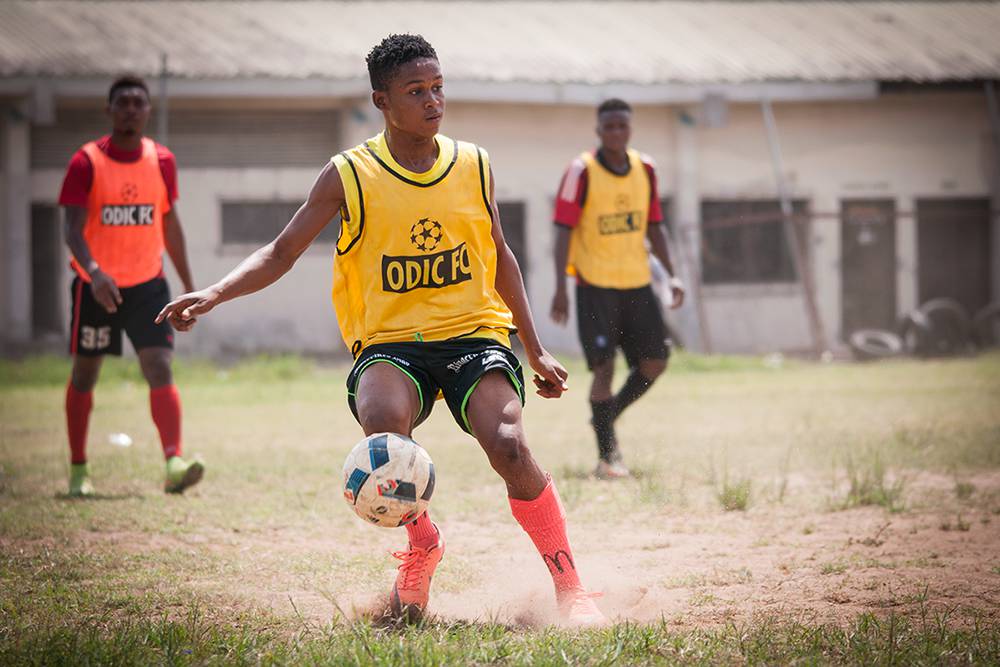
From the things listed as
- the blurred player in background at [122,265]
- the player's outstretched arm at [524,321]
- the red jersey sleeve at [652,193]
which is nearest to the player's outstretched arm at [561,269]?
the red jersey sleeve at [652,193]

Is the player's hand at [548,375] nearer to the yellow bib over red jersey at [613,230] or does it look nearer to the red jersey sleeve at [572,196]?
the yellow bib over red jersey at [613,230]

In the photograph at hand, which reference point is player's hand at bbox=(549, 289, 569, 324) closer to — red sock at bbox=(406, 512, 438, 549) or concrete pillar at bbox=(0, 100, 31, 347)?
red sock at bbox=(406, 512, 438, 549)

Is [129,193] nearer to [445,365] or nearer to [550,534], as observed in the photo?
[445,365]

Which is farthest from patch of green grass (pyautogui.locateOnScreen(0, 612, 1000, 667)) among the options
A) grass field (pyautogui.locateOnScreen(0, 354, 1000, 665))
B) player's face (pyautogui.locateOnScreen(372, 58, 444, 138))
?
player's face (pyautogui.locateOnScreen(372, 58, 444, 138))

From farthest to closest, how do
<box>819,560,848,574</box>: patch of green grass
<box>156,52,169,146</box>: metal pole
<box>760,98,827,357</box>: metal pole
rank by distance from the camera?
<box>760,98,827,357</box>: metal pole, <box>156,52,169,146</box>: metal pole, <box>819,560,848,574</box>: patch of green grass

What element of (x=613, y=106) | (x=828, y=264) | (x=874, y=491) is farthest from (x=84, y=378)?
(x=828, y=264)

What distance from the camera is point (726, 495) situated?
6.65 meters

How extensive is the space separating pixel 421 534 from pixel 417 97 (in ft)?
5.23

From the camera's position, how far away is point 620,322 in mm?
7984

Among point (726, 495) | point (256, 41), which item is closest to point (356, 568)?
point (726, 495)

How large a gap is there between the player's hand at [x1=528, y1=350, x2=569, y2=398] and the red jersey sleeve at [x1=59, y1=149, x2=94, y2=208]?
3.90 meters

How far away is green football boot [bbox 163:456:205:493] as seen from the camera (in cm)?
716

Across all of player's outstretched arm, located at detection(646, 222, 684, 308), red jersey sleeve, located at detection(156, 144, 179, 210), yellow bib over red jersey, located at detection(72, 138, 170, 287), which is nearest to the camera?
yellow bib over red jersey, located at detection(72, 138, 170, 287)

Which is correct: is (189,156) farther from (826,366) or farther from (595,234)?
(595,234)
